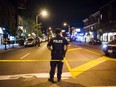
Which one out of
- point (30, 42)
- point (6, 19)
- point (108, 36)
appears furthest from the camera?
point (108, 36)

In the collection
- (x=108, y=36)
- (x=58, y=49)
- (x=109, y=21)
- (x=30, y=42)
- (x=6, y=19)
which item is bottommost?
(x=30, y=42)

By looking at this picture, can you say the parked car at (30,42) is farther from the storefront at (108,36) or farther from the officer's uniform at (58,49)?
the officer's uniform at (58,49)

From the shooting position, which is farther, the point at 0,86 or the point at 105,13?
the point at 105,13

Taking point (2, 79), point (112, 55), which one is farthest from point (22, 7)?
point (2, 79)

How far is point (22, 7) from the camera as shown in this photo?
7362 cm

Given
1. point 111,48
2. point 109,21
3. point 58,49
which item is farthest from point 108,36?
point 58,49

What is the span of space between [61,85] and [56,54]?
3.89ft

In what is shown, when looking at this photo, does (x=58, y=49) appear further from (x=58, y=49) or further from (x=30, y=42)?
(x=30, y=42)

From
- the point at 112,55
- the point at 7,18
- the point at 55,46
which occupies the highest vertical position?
the point at 7,18

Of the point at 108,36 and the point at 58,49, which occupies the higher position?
the point at 58,49

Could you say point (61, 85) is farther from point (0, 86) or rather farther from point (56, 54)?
point (0, 86)

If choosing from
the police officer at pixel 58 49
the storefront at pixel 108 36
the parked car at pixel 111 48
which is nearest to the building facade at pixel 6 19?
the storefront at pixel 108 36

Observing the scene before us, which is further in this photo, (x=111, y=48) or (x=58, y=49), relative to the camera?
(x=111, y=48)

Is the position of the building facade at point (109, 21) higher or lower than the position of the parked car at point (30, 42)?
higher
